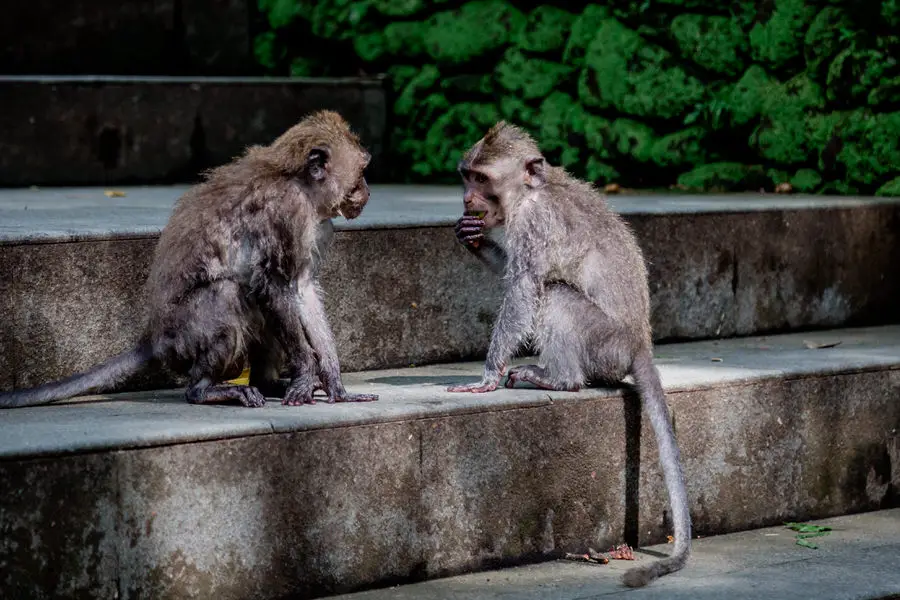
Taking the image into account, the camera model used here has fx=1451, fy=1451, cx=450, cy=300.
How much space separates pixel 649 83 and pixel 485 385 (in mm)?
3327

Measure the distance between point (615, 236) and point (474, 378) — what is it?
71 centimetres

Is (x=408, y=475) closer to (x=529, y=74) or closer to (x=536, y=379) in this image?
(x=536, y=379)

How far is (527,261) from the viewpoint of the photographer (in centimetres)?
489

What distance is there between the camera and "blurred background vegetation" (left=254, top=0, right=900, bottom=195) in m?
7.00

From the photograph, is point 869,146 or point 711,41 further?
point 711,41

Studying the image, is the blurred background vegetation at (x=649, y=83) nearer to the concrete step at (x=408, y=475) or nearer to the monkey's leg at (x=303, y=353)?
the concrete step at (x=408, y=475)

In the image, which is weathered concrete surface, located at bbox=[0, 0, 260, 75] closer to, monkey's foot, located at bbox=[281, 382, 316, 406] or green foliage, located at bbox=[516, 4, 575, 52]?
green foliage, located at bbox=[516, 4, 575, 52]

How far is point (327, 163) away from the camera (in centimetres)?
472

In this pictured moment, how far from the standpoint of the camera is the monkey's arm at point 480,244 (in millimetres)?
4957

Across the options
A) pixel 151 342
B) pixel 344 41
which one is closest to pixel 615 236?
pixel 151 342

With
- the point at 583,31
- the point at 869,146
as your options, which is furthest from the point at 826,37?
the point at 583,31

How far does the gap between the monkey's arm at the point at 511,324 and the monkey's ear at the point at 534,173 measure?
0.31 metres

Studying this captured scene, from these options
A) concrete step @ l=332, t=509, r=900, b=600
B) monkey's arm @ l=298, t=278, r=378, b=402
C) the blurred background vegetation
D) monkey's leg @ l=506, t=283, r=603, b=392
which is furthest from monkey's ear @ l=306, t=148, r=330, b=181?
the blurred background vegetation

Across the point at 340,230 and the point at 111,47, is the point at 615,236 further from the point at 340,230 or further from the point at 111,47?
the point at 111,47
